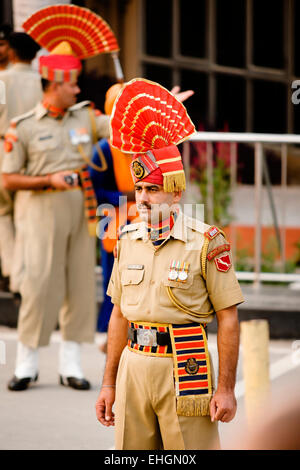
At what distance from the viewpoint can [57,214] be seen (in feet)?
23.1

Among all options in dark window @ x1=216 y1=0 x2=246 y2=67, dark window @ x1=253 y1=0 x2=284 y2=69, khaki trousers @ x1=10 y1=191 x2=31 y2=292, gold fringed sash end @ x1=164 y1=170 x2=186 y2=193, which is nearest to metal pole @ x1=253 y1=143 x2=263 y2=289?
khaki trousers @ x1=10 y1=191 x2=31 y2=292

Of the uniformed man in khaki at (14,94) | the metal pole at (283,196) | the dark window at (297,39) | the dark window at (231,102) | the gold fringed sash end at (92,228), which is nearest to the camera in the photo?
the gold fringed sash end at (92,228)

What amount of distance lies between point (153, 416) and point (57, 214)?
10.8ft

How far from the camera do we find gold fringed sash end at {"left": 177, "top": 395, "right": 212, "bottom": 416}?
3.81m

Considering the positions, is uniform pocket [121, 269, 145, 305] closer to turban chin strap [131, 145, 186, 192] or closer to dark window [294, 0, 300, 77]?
turban chin strap [131, 145, 186, 192]

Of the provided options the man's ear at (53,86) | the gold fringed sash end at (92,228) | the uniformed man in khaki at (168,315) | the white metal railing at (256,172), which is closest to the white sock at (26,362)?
the gold fringed sash end at (92,228)

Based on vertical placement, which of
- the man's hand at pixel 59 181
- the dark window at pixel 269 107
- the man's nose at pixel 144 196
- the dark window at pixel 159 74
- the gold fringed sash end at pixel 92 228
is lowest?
the dark window at pixel 269 107

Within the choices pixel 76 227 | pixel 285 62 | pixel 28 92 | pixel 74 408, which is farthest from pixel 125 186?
pixel 285 62

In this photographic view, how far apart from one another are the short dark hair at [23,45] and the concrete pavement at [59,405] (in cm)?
226

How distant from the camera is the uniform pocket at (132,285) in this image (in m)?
3.93

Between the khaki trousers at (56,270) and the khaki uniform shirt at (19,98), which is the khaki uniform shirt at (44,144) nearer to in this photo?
the khaki trousers at (56,270)

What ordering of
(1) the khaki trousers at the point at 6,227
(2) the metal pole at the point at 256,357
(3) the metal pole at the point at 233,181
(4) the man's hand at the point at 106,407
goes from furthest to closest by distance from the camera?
(3) the metal pole at the point at 233,181 → (1) the khaki trousers at the point at 6,227 → (2) the metal pole at the point at 256,357 → (4) the man's hand at the point at 106,407

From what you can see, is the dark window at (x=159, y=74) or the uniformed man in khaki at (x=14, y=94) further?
the dark window at (x=159, y=74)

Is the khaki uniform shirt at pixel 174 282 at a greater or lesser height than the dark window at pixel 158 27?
greater
